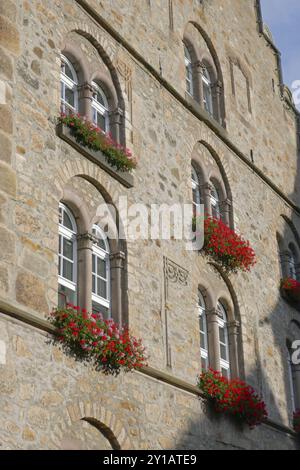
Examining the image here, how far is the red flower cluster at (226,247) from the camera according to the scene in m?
17.4

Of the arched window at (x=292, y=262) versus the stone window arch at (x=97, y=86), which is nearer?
the stone window arch at (x=97, y=86)

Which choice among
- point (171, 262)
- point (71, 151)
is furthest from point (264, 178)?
point (71, 151)

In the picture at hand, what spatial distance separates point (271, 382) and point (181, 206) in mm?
4178

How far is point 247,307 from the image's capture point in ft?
60.6

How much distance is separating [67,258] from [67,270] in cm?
19

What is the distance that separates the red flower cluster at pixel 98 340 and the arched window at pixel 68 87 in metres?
3.55

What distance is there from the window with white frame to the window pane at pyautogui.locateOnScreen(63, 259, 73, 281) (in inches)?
176

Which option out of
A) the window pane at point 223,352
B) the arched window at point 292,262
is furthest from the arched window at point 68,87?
the arched window at point 292,262

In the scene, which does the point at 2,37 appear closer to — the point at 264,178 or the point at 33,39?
the point at 33,39

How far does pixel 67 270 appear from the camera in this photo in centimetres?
1388

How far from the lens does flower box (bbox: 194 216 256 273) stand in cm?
1738

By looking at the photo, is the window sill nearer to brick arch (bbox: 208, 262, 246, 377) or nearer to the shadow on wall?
brick arch (bbox: 208, 262, 246, 377)

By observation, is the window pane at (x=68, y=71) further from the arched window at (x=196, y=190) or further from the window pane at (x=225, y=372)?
the window pane at (x=225, y=372)

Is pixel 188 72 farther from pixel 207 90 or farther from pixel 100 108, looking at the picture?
pixel 100 108
